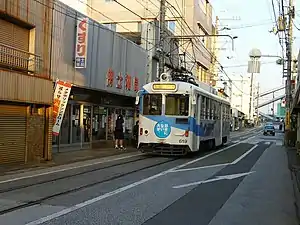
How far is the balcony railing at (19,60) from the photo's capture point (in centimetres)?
1534

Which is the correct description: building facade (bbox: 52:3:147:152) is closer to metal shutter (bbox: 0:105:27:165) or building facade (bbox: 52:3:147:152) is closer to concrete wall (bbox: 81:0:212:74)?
metal shutter (bbox: 0:105:27:165)

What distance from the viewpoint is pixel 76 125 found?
2241 centimetres

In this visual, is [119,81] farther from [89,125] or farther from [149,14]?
[149,14]

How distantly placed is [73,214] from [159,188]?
372cm

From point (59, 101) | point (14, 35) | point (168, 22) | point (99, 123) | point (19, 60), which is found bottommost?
point (99, 123)

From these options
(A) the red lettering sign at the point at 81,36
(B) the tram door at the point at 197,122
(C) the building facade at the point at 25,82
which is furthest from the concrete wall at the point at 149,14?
(C) the building facade at the point at 25,82

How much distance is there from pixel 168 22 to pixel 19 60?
99.0 ft

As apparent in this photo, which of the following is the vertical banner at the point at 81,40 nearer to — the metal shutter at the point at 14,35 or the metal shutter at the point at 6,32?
the metal shutter at the point at 14,35

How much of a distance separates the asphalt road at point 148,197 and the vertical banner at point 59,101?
3.38 meters

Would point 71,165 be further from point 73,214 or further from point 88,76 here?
point 73,214

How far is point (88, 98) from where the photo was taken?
76.4 ft

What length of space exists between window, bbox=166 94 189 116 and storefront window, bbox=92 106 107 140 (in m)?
5.63

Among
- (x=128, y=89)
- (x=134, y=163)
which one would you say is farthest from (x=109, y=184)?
(x=128, y=89)

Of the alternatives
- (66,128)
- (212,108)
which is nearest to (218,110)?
(212,108)
